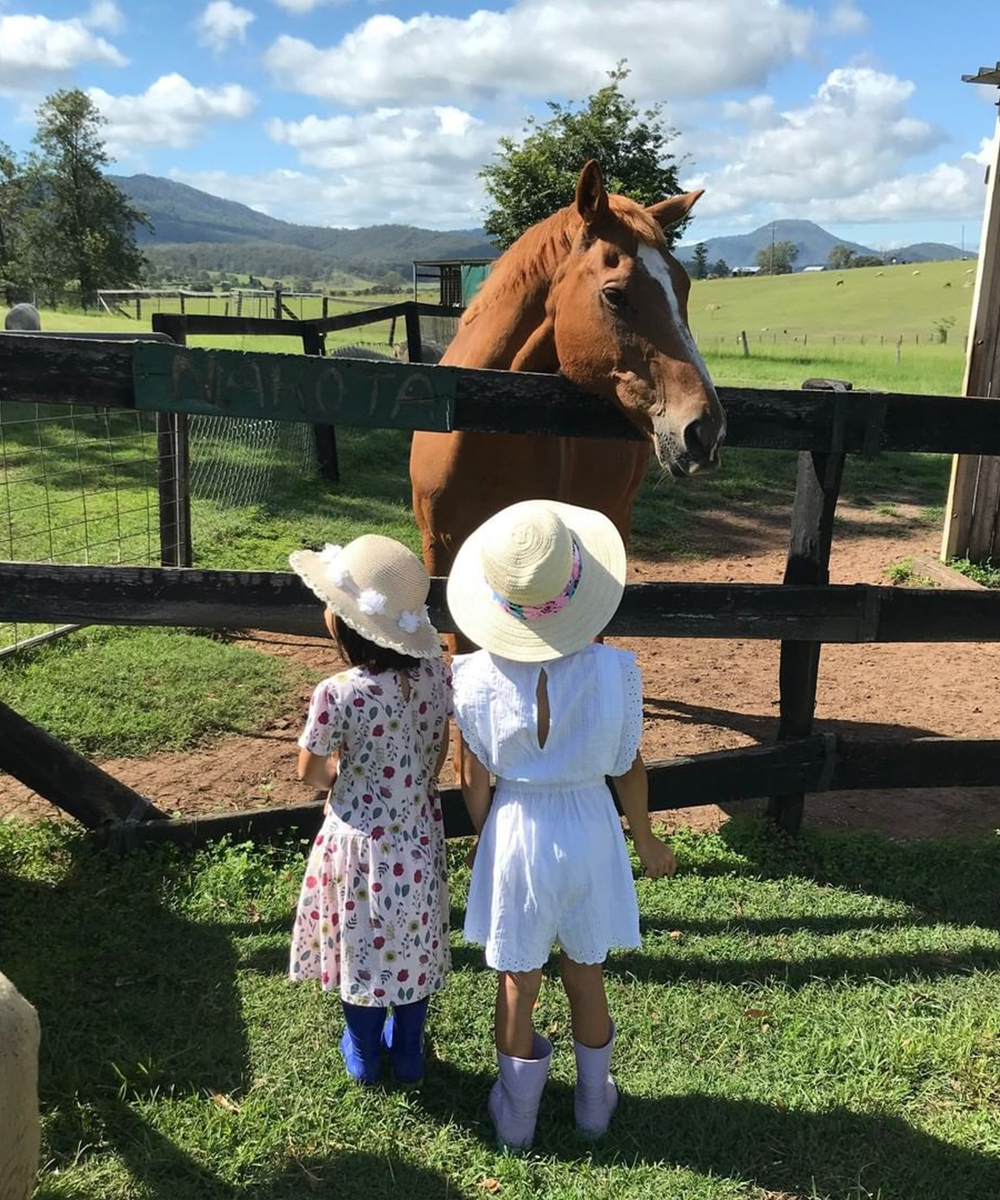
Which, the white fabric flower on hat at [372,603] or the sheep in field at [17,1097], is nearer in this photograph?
the sheep in field at [17,1097]

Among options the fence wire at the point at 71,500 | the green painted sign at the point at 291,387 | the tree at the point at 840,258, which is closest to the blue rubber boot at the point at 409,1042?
the green painted sign at the point at 291,387

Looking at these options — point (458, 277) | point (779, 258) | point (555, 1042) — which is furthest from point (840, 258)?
point (555, 1042)

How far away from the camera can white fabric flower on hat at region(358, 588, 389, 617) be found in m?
2.21

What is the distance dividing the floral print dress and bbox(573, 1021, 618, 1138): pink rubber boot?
421mm

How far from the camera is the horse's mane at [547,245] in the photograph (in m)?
3.13

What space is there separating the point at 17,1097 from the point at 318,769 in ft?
3.05

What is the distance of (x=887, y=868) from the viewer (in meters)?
3.69

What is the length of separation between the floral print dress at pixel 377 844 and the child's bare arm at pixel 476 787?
12 cm

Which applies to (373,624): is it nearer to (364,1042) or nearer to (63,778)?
(364,1042)

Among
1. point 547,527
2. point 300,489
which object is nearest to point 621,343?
point 547,527

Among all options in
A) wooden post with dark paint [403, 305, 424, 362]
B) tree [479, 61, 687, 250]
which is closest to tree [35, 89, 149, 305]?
tree [479, 61, 687, 250]

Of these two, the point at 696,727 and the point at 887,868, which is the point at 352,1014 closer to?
the point at 887,868

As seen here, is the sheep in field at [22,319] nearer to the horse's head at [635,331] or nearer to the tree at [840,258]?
the horse's head at [635,331]

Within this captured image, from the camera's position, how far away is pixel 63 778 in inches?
135
